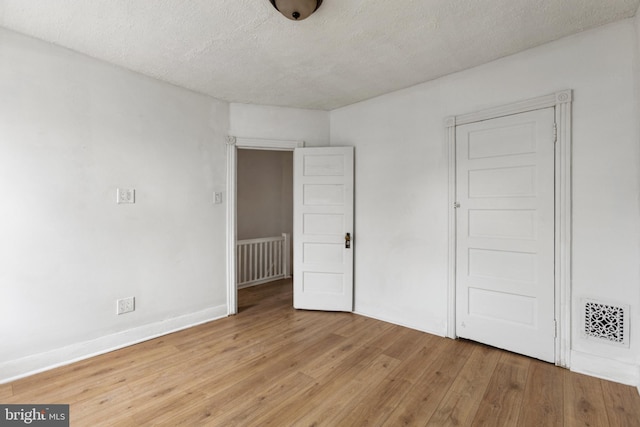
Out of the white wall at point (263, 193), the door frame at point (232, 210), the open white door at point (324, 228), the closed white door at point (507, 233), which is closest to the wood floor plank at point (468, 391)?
the closed white door at point (507, 233)

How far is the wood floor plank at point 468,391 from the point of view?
1.73 m

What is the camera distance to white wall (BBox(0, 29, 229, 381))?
6.95 ft

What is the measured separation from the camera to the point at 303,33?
212 centimetres

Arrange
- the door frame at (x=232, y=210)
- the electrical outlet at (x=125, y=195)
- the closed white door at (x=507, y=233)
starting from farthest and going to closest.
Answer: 1. the door frame at (x=232, y=210)
2. the electrical outlet at (x=125, y=195)
3. the closed white door at (x=507, y=233)

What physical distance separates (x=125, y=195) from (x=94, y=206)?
Answer: 25 centimetres

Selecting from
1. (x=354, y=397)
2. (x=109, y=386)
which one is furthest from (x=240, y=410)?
(x=109, y=386)

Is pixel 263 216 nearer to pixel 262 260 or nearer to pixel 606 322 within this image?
pixel 262 260

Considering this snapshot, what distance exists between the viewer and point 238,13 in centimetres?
190

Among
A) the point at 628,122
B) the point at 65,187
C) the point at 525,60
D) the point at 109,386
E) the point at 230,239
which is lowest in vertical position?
the point at 109,386

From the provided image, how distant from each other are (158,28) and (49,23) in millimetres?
734

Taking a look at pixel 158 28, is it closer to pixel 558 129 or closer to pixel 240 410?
pixel 240 410

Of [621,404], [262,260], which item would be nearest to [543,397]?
[621,404]

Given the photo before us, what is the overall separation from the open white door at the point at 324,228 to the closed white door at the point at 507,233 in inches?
48.7

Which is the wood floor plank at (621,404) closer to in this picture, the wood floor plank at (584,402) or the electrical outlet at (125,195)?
the wood floor plank at (584,402)
